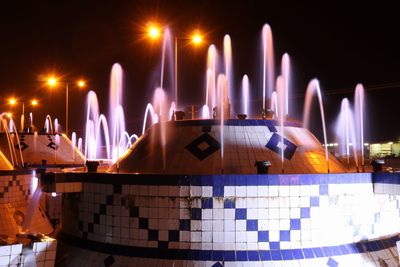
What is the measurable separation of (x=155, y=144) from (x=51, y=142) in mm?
19144

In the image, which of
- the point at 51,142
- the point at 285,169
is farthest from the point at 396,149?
the point at 285,169

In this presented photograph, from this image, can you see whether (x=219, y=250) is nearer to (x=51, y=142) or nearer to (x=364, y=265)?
(x=364, y=265)

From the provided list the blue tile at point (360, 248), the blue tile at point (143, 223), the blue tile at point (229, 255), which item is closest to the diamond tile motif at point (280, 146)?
the blue tile at point (360, 248)

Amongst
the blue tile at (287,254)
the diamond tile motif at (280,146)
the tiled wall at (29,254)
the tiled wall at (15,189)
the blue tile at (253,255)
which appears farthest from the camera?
the tiled wall at (15,189)

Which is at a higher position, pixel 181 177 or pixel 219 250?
pixel 181 177

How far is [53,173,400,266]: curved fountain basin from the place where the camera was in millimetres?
9000

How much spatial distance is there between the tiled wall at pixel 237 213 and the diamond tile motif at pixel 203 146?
7.43 ft

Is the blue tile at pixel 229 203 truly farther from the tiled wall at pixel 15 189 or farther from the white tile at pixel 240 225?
the tiled wall at pixel 15 189

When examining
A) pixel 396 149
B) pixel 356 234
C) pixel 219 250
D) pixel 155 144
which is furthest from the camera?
pixel 396 149

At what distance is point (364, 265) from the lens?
370 inches

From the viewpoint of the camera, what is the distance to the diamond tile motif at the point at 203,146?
1142cm

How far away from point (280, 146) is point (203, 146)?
1.97 m

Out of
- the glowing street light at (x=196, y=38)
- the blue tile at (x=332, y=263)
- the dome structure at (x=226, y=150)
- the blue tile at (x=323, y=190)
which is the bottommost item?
the blue tile at (x=332, y=263)

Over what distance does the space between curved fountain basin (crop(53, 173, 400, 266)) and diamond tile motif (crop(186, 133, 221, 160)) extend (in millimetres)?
2261
